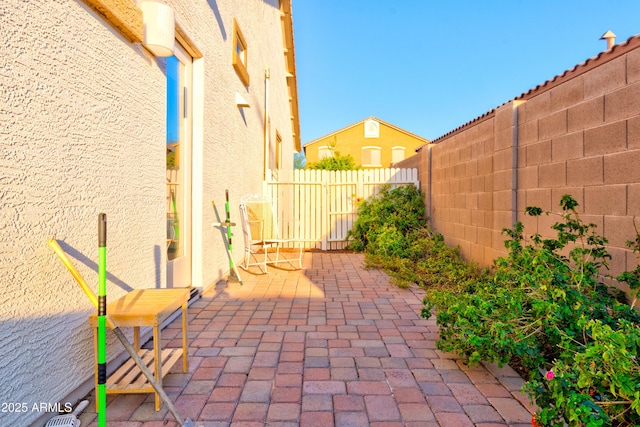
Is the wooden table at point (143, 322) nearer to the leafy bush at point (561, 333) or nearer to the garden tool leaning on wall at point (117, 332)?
the garden tool leaning on wall at point (117, 332)

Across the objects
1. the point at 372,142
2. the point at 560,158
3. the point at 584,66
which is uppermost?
the point at 372,142

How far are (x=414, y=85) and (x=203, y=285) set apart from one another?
14.5 m

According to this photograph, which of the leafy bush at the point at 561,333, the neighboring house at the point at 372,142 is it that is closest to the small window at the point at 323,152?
the neighboring house at the point at 372,142

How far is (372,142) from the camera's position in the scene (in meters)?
26.2

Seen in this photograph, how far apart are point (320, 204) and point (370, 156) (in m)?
18.8

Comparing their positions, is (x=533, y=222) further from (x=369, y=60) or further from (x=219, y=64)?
(x=369, y=60)

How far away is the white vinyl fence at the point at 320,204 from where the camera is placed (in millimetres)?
7918

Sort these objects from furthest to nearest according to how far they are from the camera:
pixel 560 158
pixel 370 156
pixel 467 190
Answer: pixel 370 156
pixel 467 190
pixel 560 158

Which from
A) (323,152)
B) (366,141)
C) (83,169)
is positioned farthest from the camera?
(323,152)

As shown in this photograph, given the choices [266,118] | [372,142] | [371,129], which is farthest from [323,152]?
[266,118]

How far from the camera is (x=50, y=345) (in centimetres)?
168

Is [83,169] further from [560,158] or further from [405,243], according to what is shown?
[405,243]

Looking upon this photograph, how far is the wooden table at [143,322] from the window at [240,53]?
418 cm

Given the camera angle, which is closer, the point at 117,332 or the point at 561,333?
the point at 117,332
